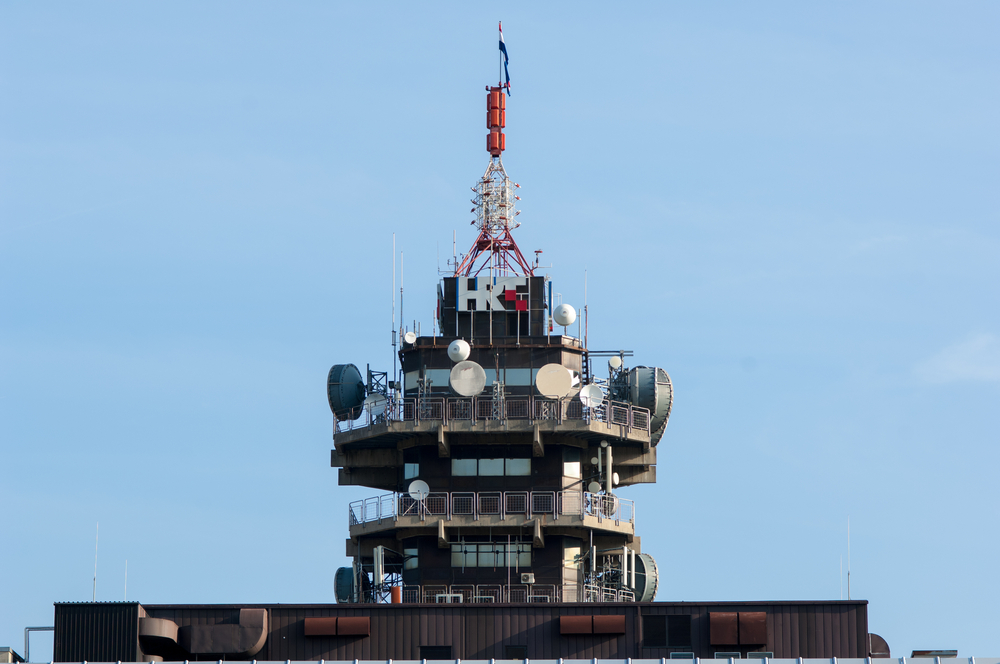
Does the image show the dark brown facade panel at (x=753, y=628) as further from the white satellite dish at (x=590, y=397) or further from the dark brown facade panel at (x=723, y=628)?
the white satellite dish at (x=590, y=397)

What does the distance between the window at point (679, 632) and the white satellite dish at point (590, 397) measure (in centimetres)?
1343

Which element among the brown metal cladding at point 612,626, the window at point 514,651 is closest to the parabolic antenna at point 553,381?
the brown metal cladding at point 612,626

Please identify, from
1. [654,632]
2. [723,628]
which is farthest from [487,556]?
[723,628]

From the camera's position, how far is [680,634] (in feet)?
260

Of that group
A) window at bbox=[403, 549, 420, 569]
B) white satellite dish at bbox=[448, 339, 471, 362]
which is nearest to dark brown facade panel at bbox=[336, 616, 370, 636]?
window at bbox=[403, 549, 420, 569]

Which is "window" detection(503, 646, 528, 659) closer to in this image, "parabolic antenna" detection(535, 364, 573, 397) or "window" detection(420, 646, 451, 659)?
"window" detection(420, 646, 451, 659)

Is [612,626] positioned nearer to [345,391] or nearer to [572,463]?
[572,463]

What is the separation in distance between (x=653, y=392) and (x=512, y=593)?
11007 millimetres

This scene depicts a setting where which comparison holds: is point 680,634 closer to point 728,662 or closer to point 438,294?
point 728,662

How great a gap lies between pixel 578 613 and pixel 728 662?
23.5 feet

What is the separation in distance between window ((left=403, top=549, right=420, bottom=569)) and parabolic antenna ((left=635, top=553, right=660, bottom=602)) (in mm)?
9593

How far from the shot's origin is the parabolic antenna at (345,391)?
9256cm

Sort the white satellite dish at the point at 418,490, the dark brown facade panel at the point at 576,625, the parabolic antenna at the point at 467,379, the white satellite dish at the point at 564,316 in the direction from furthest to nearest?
the white satellite dish at the point at 564,316 < the parabolic antenna at the point at 467,379 < the white satellite dish at the point at 418,490 < the dark brown facade panel at the point at 576,625

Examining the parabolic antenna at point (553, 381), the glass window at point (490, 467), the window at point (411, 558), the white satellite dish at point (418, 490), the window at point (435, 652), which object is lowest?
the window at point (435, 652)
